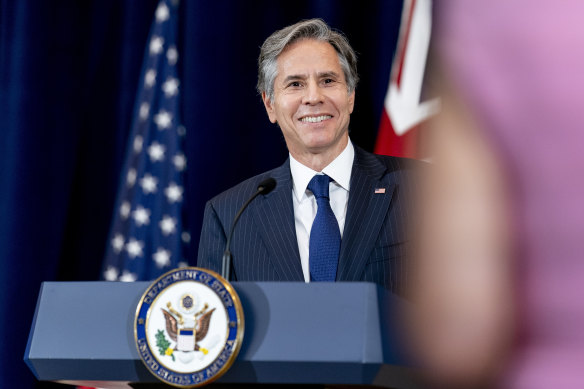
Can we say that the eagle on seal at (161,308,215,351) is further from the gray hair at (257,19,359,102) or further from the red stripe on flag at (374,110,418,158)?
the red stripe on flag at (374,110,418,158)

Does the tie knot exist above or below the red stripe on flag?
below

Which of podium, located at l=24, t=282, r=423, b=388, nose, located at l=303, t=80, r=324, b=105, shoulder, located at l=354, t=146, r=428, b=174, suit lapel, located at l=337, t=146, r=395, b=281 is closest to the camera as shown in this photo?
podium, located at l=24, t=282, r=423, b=388

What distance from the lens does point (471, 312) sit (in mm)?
619

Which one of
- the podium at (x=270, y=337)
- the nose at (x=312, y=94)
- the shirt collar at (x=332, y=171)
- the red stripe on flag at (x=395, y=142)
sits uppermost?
the nose at (x=312, y=94)

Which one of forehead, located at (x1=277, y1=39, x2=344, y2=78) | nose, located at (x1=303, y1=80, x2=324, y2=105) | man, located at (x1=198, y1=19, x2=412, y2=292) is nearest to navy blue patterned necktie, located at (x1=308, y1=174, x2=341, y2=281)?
man, located at (x1=198, y1=19, x2=412, y2=292)

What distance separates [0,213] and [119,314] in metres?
2.11

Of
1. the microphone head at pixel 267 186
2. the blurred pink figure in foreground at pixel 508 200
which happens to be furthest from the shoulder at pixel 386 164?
the blurred pink figure in foreground at pixel 508 200

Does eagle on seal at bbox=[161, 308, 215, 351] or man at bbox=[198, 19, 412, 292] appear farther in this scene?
man at bbox=[198, 19, 412, 292]

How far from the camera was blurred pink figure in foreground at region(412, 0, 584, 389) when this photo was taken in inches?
17.9

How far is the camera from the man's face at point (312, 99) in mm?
2098

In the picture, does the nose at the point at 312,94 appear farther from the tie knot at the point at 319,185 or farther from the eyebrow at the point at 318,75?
the tie knot at the point at 319,185

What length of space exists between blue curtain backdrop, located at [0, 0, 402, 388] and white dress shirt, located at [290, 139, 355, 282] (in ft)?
2.70

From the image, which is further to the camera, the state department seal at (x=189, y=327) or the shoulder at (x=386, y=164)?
the shoulder at (x=386, y=164)

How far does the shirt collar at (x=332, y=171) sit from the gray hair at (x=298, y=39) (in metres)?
0.24
